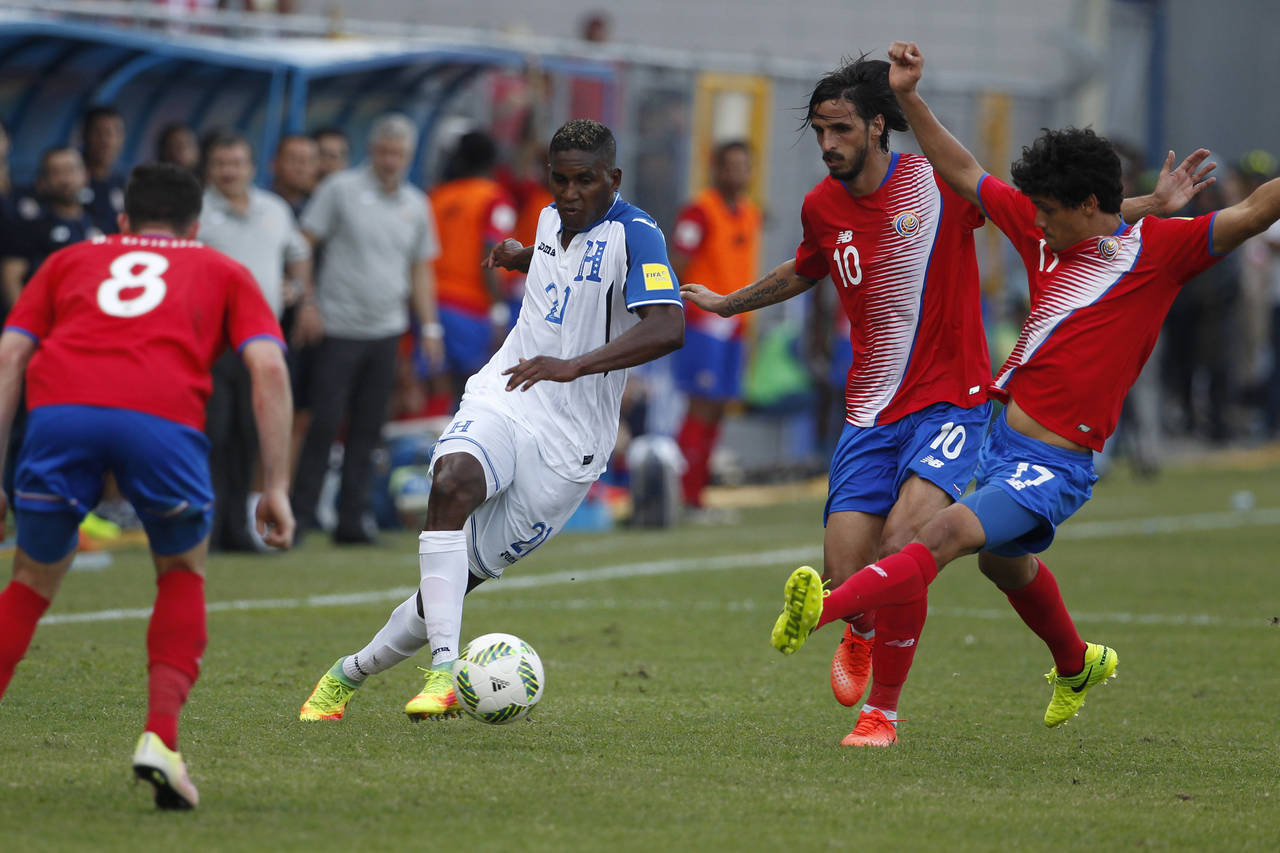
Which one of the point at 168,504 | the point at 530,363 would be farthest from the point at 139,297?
the point at 530,363

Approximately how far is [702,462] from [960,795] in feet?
29.8

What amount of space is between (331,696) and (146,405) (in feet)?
5.85

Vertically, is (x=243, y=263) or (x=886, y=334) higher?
(x=886, y=334)

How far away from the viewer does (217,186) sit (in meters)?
10.9

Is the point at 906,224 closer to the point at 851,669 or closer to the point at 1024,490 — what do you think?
the point at 1024,490

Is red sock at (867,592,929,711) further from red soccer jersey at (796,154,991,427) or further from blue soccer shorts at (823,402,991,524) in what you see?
red soccer jersey at (796,154,991,427)

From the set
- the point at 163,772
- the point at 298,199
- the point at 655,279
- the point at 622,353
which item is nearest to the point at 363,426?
the point at 298,199

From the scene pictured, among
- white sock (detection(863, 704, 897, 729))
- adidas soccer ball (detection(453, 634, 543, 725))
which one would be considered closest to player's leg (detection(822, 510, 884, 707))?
white sock (detection(863, 704, 897, 729))

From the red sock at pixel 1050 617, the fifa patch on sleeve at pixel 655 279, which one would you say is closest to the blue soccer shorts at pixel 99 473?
the fifa patch on sleeve at pixel 655 279

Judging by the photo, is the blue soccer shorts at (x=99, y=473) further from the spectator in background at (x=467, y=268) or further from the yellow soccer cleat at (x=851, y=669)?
the spectator in background at (x=467, y=268)

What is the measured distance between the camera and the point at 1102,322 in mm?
6039

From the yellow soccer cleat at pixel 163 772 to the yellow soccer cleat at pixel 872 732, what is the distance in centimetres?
237

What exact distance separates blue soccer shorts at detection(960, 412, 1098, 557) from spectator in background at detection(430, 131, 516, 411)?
7.57m

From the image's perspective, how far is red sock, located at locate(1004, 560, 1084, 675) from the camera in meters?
6.41
